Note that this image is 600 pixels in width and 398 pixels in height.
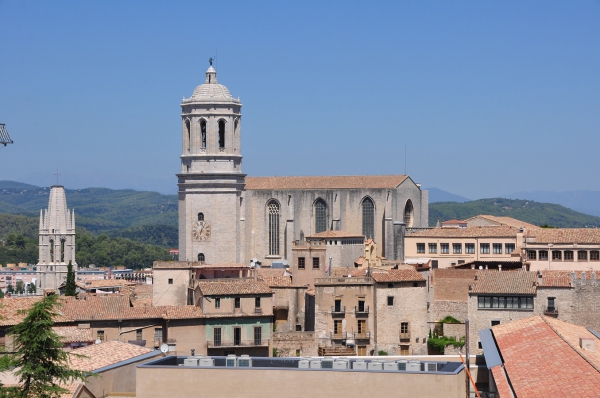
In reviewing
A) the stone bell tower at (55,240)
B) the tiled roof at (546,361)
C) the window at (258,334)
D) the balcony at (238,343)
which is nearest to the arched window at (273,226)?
A: the window at (258,334)

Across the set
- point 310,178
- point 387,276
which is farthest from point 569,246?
point 310,178

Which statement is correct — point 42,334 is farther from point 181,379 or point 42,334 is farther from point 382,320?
point 382,320

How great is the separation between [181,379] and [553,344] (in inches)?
437

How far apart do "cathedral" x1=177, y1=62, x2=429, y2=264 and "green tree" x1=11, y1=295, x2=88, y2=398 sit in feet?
203

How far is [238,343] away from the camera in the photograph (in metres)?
62.9

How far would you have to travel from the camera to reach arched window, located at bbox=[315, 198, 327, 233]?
9944 cm

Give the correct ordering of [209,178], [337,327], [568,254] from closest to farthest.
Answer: [337,327], [568,254], [209,178]

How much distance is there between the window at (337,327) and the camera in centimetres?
6488

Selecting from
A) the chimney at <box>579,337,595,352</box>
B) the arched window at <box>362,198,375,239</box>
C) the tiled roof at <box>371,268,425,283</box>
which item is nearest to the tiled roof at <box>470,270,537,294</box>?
the tiled roof at <box>371,268,425,283</box>

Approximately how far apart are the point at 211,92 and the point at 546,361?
66.3 meters

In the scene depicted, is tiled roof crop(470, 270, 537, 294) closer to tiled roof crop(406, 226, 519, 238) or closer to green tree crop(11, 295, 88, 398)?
tiled roof crop(406, 226, 519, 238)

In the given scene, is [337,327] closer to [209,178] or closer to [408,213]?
[209,178]

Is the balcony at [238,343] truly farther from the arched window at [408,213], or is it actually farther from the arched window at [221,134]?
the arched window at [408,213]

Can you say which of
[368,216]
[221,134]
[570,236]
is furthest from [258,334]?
[221,134]
